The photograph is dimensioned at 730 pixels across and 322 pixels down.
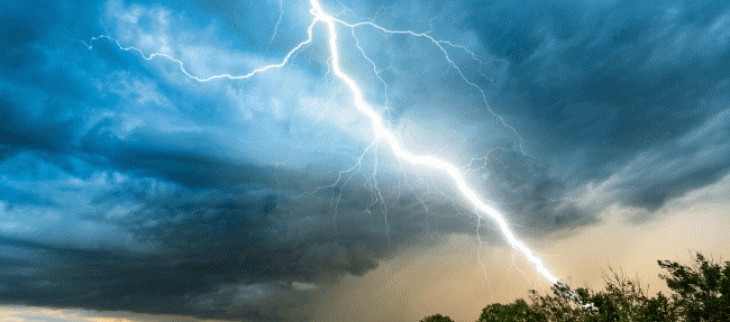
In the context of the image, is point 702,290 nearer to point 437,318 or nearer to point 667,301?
point 667,301

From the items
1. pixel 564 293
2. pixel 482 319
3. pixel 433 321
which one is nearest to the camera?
pixel 564 293

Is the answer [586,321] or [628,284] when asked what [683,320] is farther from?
[586,321]

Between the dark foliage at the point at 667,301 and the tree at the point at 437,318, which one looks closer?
the dark foliage at the point at 667,301

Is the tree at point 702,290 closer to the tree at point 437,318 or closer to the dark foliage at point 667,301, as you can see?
the dark foliage at point 667,301

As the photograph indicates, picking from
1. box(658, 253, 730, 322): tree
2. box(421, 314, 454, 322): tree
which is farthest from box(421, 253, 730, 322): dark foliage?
box(421, 314, 454, 322): tree

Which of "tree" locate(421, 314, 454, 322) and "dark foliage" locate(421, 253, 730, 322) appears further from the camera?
"tree" locate(421, 314, 454, 322)

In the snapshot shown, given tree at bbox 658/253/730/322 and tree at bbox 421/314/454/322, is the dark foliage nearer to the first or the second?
tree at bbox 658/253/730/322

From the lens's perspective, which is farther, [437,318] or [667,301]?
[437,318]

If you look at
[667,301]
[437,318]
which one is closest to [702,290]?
[667,301]

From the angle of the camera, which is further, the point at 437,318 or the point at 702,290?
the point at 437,318

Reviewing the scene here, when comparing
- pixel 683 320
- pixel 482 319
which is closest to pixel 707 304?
pixel 683 320

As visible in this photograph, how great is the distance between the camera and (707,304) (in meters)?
19.3

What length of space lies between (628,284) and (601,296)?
7.93ft


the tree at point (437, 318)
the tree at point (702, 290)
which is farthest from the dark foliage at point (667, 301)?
the tree at point (437, 318)
